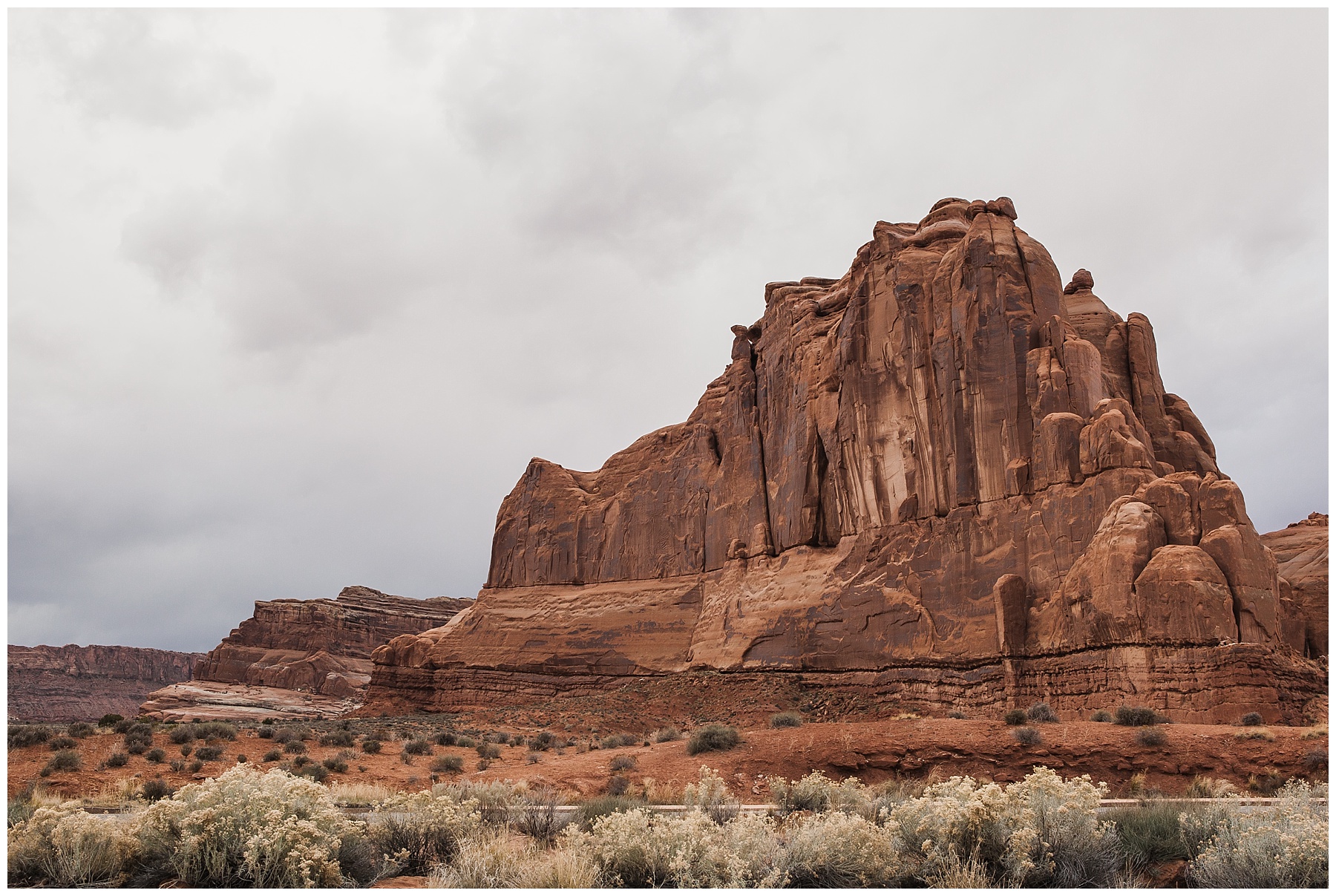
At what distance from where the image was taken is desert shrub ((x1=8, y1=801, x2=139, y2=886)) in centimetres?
1040

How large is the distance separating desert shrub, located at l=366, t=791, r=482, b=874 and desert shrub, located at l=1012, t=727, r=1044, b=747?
13.9 m

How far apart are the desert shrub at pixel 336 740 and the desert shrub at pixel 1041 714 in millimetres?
20776

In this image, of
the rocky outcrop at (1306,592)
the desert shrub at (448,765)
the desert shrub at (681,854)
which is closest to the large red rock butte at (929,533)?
the rocky outcrop at (1306,592)

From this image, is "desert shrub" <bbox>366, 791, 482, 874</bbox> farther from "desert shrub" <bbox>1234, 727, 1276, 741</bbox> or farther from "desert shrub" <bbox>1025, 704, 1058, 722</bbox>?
"desert shrub" <bbox>1025, 704, 1058, 722</bbox>

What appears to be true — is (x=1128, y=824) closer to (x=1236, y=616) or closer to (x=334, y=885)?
(x=334, y=885)

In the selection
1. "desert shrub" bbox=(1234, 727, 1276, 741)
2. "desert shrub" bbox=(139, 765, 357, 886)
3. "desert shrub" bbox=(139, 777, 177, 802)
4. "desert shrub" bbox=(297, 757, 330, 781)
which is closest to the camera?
"desert shrub" bbox=(139, 765, 357, 886)

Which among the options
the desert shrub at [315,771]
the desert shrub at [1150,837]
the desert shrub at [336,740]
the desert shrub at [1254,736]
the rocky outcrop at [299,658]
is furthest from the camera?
the rocky outcrop at [299,658]

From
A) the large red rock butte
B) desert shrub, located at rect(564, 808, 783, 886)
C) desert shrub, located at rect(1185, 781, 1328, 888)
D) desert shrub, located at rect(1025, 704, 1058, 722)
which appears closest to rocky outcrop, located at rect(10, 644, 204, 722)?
the large red rock butte

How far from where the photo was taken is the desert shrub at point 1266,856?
936 cm

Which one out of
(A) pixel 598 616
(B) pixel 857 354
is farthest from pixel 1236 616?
(A) pixel 598 616

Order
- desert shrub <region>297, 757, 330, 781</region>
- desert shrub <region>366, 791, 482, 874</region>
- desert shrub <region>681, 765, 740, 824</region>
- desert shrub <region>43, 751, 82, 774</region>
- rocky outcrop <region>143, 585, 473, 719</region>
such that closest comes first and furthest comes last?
desert shrub <region>366, 791, 482, 874</region> → desert shrub <region>681, 765, 740, 824</region> → desert shrub <region>297, 757, 330, 781</region> → desert shrub <region>43, 751, 82, 774</region> → rocky outcrop <region>143, 585, 473, 719</region>

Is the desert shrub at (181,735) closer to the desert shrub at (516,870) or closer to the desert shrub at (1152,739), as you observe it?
the desert shrub at (516,870)

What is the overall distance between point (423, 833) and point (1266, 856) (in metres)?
9.34

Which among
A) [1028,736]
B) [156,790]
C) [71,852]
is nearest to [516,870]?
[71,852]
